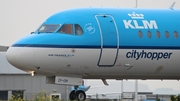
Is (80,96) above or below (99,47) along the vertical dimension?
below

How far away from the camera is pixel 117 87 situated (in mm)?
136250

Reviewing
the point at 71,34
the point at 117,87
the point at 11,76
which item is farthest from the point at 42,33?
the point at 117,87

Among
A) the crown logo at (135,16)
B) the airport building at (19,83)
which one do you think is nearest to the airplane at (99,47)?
the crown logo at (135,16)

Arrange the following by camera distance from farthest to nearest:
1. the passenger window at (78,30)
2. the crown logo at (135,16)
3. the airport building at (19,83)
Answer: the airport building at (19,83) < the crown logo at (135,16) < the passenger window at (78,30)

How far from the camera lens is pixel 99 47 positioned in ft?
111

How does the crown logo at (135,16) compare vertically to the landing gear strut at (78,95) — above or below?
above

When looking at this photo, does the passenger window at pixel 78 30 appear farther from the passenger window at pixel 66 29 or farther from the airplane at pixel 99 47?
the passenger window at pixel 66 29

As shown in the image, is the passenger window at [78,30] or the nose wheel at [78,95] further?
the nose wheel at [78,95]

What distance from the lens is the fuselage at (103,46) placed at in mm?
33375

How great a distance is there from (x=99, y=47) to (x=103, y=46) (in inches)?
6.9

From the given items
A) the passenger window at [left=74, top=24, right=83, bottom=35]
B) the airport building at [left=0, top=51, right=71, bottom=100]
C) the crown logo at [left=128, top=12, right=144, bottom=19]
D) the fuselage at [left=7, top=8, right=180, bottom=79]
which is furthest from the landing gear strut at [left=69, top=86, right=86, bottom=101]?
the airport building at [left=0, top=51, right=71, bottom=100]

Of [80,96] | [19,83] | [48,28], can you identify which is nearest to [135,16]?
[48,28]

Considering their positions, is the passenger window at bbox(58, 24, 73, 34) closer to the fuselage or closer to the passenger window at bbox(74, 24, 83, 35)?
the fuselage

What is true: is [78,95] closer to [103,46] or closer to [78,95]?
[78,95]
